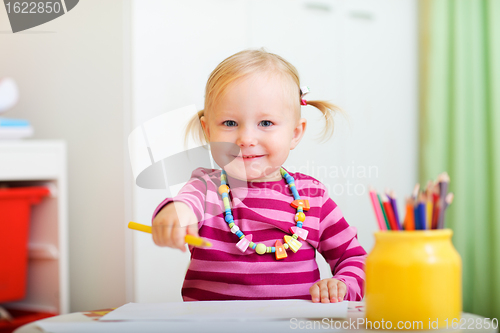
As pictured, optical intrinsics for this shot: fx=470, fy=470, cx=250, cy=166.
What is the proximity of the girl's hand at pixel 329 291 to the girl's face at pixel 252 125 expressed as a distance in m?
0.24

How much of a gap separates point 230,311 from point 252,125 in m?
0.35

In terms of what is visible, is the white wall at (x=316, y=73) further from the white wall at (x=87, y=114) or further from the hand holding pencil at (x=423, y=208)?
the hand holding pencil at (x=423, y=208)

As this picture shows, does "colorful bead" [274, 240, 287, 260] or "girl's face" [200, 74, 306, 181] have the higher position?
"girl's face" [200, 74, 306, 181]

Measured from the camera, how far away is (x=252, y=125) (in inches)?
29.9

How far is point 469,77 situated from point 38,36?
1448mm

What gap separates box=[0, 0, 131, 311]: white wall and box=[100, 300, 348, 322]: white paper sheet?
92cm

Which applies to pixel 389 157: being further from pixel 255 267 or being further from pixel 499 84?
pixel 255 267

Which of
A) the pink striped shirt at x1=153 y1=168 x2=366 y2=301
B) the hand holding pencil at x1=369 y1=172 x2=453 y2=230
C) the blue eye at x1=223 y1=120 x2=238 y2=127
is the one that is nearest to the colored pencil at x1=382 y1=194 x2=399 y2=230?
the hand holding pencil at x1=369 y1=172 x2=453 y2=230

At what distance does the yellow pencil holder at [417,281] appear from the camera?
39cm

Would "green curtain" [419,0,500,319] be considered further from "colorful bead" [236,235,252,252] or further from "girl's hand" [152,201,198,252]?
"girl's hand" [152,201,198,252]

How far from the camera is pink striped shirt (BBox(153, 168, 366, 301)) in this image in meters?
0.73

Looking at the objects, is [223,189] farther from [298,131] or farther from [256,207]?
[298,131]

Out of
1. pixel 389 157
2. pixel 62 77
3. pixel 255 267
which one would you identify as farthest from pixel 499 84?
pixel 62 77

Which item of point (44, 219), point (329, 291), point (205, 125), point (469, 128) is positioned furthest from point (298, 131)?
point (469, 128)
